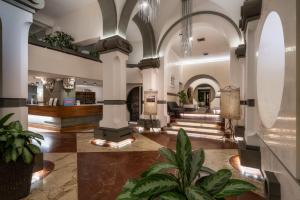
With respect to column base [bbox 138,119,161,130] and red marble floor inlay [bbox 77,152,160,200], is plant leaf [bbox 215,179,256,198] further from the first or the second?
column base [bbox 138,119,161,130]

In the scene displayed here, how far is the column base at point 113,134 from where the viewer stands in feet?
15.3

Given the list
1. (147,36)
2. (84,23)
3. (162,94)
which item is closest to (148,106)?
(162,94)

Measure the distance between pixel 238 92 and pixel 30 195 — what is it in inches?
206

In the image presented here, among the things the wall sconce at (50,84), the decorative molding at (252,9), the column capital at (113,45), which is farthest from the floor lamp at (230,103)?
the wall sconce at (50,84)

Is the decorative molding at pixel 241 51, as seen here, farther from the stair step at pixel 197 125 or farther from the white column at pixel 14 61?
the white column at pixel 14 61

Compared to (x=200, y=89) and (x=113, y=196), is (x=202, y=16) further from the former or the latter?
(x=200, y=89)

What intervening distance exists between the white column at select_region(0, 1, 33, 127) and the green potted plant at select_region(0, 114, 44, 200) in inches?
19.4

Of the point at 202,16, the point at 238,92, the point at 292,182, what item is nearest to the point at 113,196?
the point at 292,182

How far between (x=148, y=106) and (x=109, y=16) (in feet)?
11.7

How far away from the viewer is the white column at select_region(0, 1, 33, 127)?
2.40 m

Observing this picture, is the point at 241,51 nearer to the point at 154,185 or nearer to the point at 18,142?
the point at 154,185

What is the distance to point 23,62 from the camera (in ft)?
8.64

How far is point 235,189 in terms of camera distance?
856 mm

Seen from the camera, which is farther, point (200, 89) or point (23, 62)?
point (200, 89)
